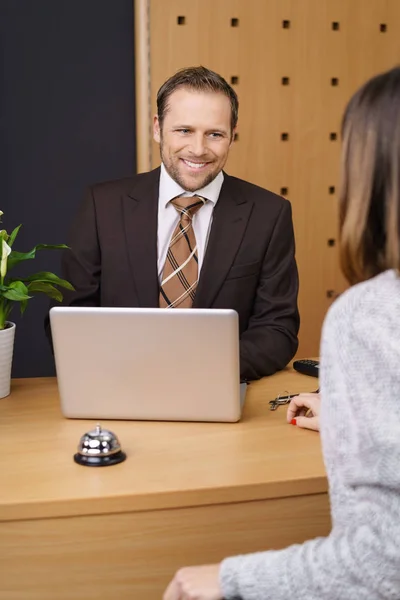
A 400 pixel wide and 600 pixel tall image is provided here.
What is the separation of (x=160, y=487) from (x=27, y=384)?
2.85 feet

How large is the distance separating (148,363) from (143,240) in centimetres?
106

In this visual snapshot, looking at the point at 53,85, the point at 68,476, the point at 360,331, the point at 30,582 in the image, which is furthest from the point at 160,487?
the point at 53,85

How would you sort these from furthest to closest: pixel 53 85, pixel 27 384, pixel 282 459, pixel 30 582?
pixel 53 85
pixel 27 384
pixel 282 459
pixel 30 582

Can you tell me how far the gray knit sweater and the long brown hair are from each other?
0.15 feet

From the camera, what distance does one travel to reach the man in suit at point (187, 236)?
2.87 m

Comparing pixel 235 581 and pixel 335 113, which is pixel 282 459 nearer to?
→ pixel 235 581

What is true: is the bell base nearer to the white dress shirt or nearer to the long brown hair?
the long brown hair

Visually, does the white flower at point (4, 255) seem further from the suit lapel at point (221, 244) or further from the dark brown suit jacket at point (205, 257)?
the suit lapel at point (221, 244)

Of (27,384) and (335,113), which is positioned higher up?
(335,113)

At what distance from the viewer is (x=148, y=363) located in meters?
1.89

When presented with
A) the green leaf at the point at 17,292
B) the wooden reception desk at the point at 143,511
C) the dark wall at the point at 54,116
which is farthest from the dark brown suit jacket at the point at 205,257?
the wooden reception desk at the point at 143,511

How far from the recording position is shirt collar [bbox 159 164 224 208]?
9.53 ft

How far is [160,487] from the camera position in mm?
1645

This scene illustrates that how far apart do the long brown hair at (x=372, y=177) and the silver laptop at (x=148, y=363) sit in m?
0.60
